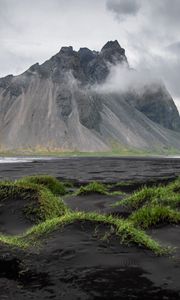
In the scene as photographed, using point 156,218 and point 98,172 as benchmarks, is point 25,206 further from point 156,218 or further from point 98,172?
point 98,172

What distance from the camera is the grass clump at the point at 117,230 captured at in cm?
1341

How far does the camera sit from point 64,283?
10695mm

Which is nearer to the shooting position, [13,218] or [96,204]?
[13,218]

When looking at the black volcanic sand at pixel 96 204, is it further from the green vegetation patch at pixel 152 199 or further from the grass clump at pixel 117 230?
the grass clump at pixel 117 230

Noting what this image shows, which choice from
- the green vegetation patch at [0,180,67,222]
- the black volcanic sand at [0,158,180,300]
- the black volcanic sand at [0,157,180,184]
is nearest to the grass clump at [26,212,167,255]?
the black volcanic sand at [0,158,180,300]

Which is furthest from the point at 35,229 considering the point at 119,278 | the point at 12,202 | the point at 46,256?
the point at 12,202

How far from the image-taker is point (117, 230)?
45.6 ft

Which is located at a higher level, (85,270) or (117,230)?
(117,230)

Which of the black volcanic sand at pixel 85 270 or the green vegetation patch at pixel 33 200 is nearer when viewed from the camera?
the black volcanic sand at pixel 85 270

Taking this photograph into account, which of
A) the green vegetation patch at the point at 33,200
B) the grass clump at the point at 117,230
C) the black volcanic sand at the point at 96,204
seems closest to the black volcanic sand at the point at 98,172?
the black volcanic sand at the point at 96,204

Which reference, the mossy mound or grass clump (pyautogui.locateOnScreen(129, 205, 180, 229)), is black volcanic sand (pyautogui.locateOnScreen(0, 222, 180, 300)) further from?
the mossy mound

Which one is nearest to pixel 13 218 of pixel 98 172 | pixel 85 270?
pixel 85 270

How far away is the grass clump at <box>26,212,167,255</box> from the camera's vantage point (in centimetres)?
1341

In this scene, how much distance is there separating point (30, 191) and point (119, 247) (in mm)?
8522
